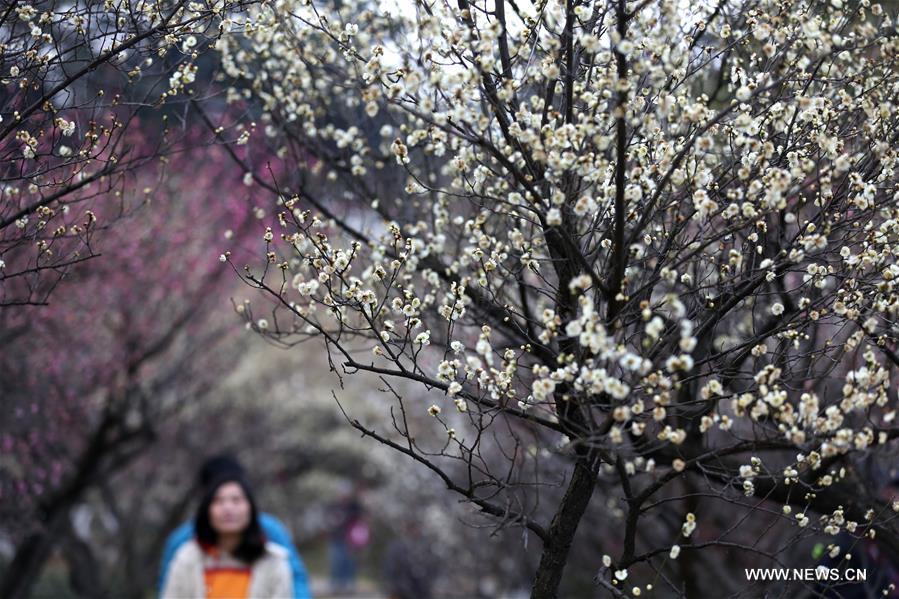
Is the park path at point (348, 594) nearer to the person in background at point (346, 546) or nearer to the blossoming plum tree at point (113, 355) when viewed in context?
the person in background at point (346, 546)

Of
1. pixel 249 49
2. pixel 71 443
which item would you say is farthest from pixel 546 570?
pixel 71 443

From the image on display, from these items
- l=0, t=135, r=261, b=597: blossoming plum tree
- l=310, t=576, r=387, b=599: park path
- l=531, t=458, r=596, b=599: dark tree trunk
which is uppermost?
l=310, t=576, r=387, b=599: park path

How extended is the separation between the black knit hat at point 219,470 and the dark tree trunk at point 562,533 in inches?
113

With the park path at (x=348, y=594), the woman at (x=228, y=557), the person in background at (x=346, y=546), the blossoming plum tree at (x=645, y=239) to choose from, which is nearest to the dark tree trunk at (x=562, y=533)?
the blossoming plum tree at (x=645, y=239)

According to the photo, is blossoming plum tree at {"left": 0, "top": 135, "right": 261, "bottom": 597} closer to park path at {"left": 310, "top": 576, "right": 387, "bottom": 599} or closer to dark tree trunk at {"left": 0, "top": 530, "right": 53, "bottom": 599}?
dark tree trunk at {"left": 0, "top": 530, "right": 53, "bottom": 599}

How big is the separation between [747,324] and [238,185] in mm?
6273

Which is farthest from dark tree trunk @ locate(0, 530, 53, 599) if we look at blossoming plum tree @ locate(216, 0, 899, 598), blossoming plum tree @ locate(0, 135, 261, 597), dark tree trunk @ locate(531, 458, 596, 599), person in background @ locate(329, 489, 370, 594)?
person in background @ locate(329, 489, 370, 594)

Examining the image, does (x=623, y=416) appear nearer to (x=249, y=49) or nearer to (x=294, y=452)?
(x=249, y=49)

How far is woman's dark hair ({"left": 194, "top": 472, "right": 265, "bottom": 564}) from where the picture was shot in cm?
575

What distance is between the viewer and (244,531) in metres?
5.82

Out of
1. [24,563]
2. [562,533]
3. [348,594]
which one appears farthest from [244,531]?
[348,594]

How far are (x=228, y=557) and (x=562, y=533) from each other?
2896 millimetres

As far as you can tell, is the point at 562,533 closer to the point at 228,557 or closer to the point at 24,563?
the point at 228,557

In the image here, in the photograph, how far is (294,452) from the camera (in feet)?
61.6
